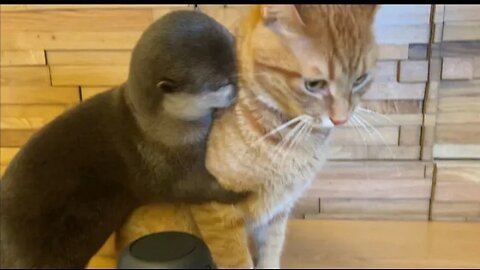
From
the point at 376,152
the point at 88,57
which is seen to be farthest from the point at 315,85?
the point at 88,57

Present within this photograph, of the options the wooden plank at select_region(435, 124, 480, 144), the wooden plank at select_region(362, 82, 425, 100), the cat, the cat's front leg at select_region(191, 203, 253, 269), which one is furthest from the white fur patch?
the wooden plank at select_region(435, 124, 480, 144)

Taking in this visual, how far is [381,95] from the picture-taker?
0.76 metres

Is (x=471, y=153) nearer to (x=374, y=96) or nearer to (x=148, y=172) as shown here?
(x=374, y=96)

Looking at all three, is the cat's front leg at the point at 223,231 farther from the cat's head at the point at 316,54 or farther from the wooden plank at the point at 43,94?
the wooden plank at the point at 43,94

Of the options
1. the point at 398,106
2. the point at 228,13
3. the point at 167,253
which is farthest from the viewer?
the point at 398,106

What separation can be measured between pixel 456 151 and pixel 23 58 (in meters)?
0.59

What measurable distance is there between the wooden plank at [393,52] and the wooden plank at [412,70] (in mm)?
12

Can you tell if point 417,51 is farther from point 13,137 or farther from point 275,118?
point 13,137

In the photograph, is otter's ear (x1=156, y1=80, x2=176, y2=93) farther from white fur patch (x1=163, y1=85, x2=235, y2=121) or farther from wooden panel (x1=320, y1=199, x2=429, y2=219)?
wooden panel (x1=320, y1=199, x2=429, y2=219)

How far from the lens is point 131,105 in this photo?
664 mm

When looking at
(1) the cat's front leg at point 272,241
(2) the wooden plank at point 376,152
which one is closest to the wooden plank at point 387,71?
(2) the wooden plank at point 376,152

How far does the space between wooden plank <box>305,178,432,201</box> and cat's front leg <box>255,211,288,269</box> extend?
83 millimetres

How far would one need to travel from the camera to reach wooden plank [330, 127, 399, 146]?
2.55 feet

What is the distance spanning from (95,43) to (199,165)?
260mm
